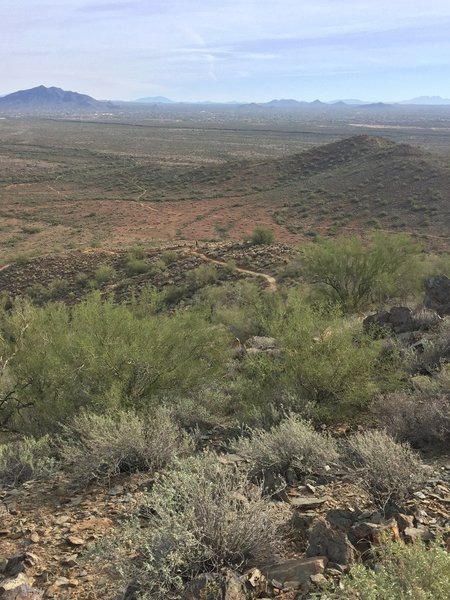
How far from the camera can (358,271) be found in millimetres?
16703

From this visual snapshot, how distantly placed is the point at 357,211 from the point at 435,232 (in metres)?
8.66

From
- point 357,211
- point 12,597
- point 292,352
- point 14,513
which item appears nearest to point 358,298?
point 292,352

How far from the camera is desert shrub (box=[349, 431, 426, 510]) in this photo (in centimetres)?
448

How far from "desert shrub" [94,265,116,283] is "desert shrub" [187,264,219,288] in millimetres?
4180

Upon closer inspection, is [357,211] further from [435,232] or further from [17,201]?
[17,201]

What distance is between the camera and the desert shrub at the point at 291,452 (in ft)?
17.5

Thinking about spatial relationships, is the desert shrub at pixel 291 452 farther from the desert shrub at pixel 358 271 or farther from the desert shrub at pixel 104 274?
the desert shrub at pixel 104 274

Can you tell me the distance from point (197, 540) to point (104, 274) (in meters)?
23.1

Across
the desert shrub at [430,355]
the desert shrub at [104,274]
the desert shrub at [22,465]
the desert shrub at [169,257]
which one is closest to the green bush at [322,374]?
the desert shrub at [430,355]

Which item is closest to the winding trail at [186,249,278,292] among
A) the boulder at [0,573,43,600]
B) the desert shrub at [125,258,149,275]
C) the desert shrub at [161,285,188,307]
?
the desert shrub at [125,258,149,275]

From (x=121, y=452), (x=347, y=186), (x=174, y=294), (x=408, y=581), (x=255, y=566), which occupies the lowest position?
(x=174, y=294)

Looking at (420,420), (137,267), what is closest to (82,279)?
(137,267)

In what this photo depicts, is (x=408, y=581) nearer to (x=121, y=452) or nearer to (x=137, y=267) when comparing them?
(x=121, y=452)

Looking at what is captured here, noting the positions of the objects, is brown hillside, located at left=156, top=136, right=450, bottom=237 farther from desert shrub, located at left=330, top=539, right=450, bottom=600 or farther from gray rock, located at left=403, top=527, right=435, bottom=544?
desert shrub, located at left=330, top=539, right=450, bottom=600
